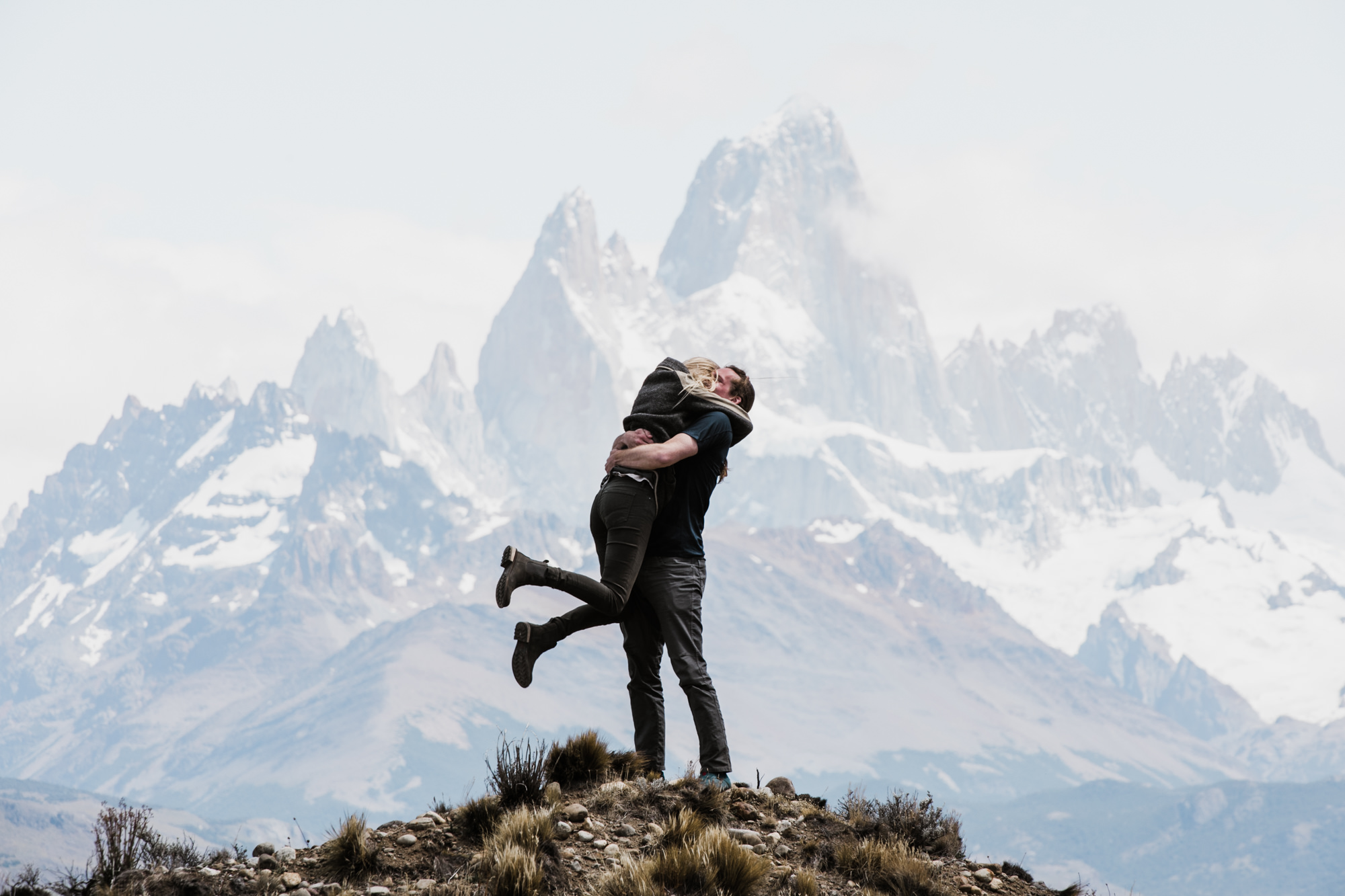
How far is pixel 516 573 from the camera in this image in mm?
9469

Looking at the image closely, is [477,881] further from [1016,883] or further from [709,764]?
[1016,883]

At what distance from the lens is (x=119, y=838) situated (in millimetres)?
8547

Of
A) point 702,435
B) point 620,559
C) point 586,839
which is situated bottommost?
point 586,839

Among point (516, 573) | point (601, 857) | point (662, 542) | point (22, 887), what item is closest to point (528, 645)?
point (516, 573)

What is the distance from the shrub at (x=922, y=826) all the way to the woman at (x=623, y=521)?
256 centimetres

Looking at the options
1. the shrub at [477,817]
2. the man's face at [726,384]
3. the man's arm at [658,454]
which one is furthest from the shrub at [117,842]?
the man's face at [726,384]

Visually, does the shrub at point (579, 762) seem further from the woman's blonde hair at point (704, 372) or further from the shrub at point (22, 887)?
the shrub at point (22, 887)

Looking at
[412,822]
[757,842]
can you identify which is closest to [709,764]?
[757,842]

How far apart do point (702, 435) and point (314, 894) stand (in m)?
4.20

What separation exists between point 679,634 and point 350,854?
292 centimetres

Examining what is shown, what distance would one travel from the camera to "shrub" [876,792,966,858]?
9.51 m

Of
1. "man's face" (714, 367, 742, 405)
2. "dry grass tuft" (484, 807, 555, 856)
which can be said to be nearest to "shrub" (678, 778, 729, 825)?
"dry grass tuft" (484, 807, 555, 856)

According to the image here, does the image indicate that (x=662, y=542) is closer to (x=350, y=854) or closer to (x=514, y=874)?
(x=514, y=874)

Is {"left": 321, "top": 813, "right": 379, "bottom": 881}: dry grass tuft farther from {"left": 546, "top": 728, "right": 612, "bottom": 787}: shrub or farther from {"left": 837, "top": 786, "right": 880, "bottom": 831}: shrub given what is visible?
{"left": 837, "top": 786, "right": 880, "bottom": 831}: shrub
